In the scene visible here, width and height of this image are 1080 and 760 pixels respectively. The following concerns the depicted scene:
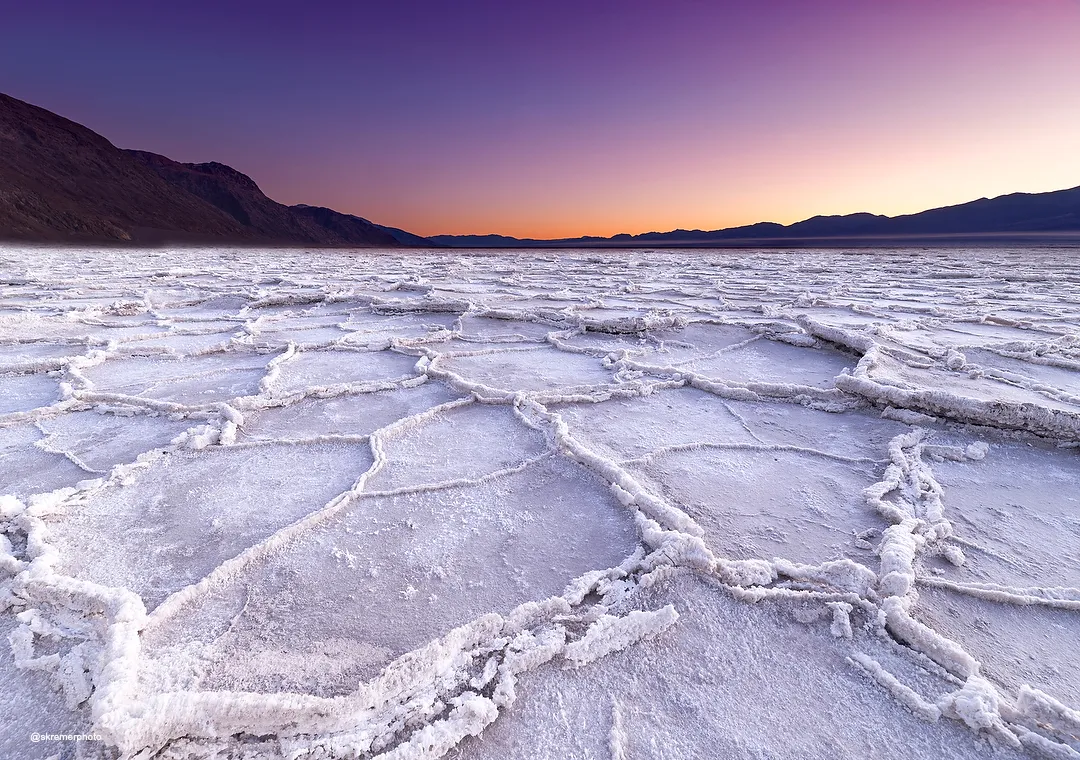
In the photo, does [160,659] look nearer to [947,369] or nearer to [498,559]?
[498,559]

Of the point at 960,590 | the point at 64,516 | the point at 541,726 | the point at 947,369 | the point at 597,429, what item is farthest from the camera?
the point at 947,369

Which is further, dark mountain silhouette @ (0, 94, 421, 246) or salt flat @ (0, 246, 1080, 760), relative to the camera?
dark mountain silhouette @ (0, 94, 421, 246)

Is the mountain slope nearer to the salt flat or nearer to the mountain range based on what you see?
the mountain range

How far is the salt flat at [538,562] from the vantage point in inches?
34.9

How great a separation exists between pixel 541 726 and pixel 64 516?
1.38 metres

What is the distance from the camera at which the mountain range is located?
3769cm

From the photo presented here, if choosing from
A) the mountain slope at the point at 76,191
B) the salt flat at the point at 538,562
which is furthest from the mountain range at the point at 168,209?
the salt flat at the point at 538,562

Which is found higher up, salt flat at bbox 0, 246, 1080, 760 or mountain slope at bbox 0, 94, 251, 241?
mountain slope at bbox 0, 94, 251, 241

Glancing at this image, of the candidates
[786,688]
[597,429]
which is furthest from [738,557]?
[597,429]

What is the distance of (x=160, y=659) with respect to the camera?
3.21ft

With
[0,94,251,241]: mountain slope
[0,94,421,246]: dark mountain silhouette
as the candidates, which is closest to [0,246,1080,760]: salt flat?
[0,94,421,246]: dark mountain silhouette

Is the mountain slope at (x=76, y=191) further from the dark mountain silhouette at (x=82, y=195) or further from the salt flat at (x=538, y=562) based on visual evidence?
the salt flat at (x=538, y=562)

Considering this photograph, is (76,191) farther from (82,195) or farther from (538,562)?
(538,562)

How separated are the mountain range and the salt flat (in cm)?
4133
